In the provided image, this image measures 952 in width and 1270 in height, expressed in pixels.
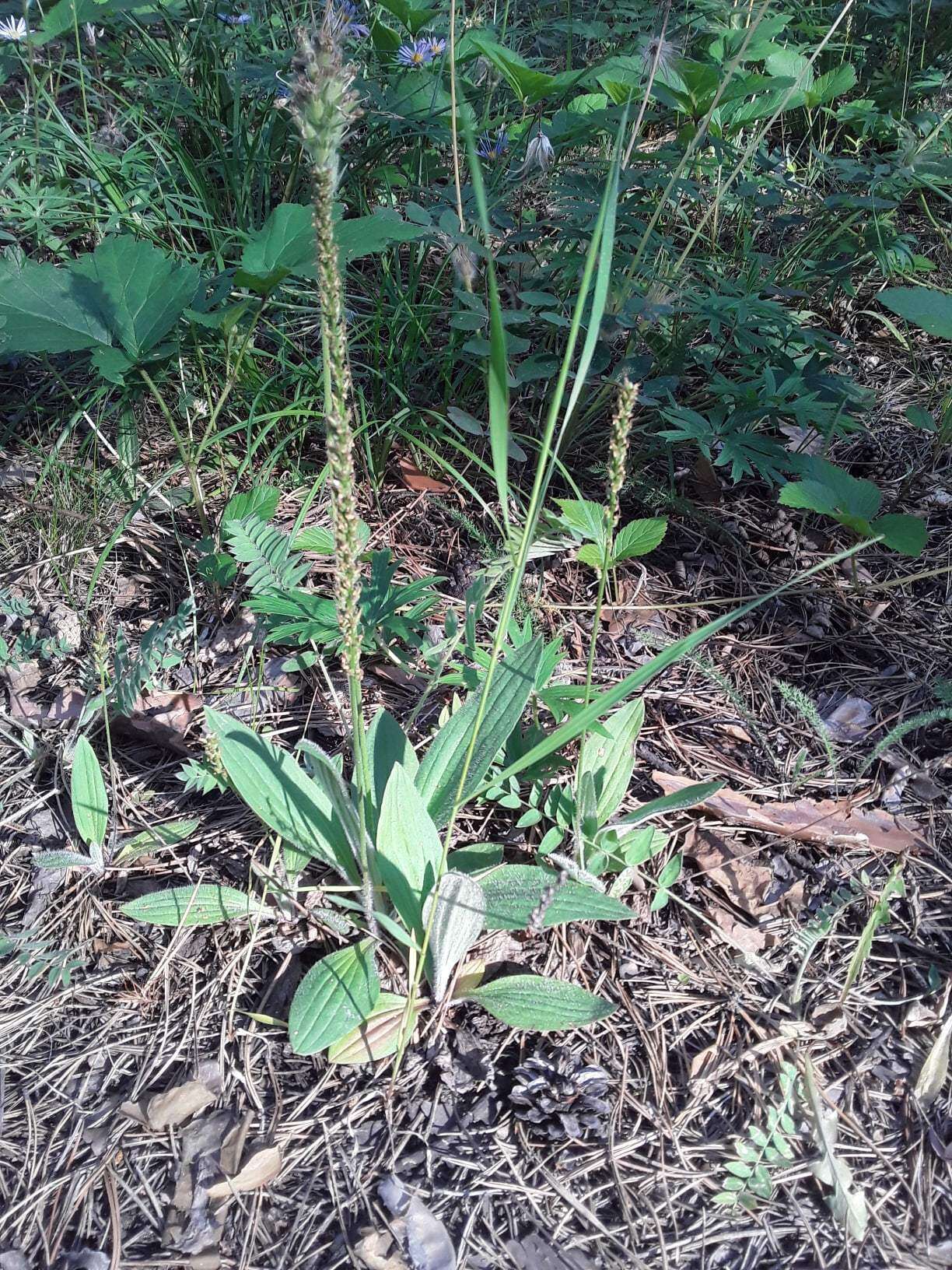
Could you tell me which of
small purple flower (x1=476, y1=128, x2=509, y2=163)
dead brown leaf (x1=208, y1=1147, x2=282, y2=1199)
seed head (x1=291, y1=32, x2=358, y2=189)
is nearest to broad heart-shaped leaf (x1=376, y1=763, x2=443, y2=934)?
dead brown leaf (x1=208, y1=1147, x2=282, y2=1199)

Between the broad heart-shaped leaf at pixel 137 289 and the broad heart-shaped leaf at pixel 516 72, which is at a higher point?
the broad heart-shaped leaf at pixel 516 72

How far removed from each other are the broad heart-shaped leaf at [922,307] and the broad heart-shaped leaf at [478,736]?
1268mm

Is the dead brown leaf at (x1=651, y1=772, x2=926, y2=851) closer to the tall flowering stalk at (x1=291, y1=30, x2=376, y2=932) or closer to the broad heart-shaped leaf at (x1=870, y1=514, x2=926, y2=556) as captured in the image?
the broad heart-shaped leaf at (x1=870, y1=514, x2=926, y2=556)

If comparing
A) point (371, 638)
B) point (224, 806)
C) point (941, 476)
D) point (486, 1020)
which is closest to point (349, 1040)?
point (486, 1020)

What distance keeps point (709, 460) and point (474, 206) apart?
36.9 inches

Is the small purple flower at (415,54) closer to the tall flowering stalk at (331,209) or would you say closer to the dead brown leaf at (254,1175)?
Answer: the tall flowering stalk at (331,209)

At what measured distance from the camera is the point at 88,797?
1.56 m

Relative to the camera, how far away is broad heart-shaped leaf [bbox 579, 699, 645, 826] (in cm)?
159

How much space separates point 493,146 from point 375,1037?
2591 mm

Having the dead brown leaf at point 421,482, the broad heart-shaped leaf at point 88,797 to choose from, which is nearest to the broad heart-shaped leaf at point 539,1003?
the broad heart-shaped leaf at point 88,797

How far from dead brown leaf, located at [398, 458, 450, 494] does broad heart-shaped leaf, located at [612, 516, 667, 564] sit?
1.87 ft

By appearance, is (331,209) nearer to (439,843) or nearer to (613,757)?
(439,843)

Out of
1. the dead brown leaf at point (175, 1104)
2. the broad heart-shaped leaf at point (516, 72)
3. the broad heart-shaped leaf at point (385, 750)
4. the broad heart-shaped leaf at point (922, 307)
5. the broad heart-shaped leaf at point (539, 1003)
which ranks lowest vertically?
the broad heart-shaped leaf at point (539, 1003)

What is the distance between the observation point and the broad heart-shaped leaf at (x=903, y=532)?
179 cm
